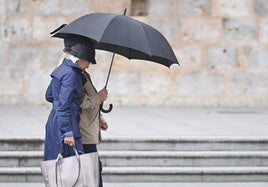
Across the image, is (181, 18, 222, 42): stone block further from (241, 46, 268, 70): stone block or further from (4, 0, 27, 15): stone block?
(4, 0, 27, 15): stone block

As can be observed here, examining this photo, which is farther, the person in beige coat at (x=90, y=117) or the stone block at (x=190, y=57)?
the stone block at (x=190, y=57)

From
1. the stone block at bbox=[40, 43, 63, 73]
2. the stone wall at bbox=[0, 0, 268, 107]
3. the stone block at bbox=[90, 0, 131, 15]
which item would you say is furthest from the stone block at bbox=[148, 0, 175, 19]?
the stone block at bbox=[40, 43, 63, 73]

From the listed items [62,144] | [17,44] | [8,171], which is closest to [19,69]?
[17,44]

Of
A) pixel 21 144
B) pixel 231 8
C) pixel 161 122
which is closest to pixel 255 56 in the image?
pixel 231 8

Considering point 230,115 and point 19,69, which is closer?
point 230,115

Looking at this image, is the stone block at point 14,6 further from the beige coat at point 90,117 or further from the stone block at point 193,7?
→ the beige coat at point 90,117

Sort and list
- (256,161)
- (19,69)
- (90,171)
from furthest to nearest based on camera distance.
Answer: (19,69), (256,161), (90,171)

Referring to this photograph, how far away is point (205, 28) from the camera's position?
1243 cm

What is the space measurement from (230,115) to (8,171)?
15.0ft

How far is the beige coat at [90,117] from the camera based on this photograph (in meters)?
5.88

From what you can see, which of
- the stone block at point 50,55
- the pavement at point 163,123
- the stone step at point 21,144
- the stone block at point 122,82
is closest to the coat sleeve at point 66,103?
the pavement at point 163,123

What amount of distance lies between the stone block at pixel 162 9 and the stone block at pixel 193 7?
0.13 m

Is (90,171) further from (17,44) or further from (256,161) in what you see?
(17,44)

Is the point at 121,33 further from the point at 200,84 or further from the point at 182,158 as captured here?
the point at 200,84
